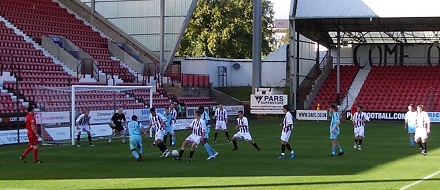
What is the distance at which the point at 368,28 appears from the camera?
62.0 meters

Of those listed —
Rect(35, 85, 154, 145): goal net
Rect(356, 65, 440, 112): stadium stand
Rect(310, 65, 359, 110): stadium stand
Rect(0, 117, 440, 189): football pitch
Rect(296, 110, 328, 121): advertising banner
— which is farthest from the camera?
Rect(310, 65, 359, 110): stadium stand

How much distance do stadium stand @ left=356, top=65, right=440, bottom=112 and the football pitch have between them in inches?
976

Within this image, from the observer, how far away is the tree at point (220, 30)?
8794cm

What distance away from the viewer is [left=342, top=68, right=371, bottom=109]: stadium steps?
60.2m

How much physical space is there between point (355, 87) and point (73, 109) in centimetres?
3306

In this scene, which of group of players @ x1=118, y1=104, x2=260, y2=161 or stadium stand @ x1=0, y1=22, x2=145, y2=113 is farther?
stadium stand @ x1=0, y1=22, x2=145, y2=113

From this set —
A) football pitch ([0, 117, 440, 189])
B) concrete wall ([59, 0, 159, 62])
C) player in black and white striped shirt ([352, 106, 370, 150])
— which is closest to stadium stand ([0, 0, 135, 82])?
concrete wall ([59, 0, 159, 62])

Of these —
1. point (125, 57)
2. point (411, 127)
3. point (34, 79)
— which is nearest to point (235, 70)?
point (125, 57)

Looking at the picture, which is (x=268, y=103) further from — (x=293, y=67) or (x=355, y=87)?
(x=355, y=87)

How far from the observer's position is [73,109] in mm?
34438

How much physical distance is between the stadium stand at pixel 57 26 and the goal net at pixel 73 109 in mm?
10361

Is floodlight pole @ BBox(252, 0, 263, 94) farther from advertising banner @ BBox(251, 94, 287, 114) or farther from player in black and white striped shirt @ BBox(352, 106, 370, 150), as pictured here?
player in black and white striped shirt @ BBox(352, 106, 370, 150)

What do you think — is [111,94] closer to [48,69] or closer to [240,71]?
[48,69]

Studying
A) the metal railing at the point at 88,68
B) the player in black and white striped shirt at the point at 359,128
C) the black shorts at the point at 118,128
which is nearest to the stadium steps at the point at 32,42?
the metal railing at the point at 88,68
